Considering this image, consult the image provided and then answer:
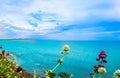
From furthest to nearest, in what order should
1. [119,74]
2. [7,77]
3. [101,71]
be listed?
[7,77] < [101,71] < [119,74]

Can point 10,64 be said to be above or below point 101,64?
above

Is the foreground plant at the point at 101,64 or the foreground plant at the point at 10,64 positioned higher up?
the foreground plant at the point at 10,64

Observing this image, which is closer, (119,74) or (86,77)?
(119,74)

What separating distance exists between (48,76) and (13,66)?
9.46m

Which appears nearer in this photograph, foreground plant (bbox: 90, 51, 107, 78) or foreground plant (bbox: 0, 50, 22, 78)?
foreground plant (bbox: 90, 51, 107, 78)

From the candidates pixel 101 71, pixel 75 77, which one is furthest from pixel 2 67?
pixel 75 77

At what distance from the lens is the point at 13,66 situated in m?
16.2

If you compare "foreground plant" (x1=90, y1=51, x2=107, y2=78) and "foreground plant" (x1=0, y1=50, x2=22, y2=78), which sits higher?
"foreground plant" (x1=0, y1=50, x2=22, y2=78)

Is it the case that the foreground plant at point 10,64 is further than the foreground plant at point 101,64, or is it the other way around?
the foreground plant at point 10,64

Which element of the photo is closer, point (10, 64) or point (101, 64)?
point (101, 64)

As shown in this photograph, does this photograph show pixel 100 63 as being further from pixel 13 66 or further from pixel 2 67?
pixel 13 66

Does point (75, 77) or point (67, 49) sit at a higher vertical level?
point (75, 77)

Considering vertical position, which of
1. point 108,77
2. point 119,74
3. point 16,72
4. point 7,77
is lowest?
point 119,74

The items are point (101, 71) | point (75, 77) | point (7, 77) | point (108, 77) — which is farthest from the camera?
point (75, 77)
